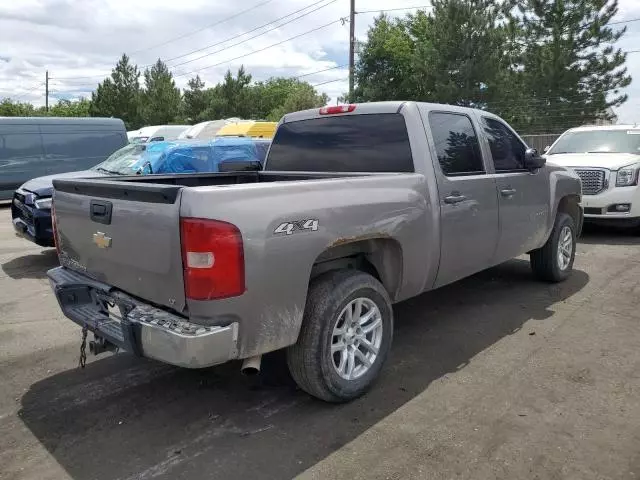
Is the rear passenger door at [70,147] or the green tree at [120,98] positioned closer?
the rear passenger door at [70,147]

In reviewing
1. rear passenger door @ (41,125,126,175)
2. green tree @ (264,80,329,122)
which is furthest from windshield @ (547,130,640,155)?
green tree @ (264,80,329,122)

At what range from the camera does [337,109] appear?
187 inches

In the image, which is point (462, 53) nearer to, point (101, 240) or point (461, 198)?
point (461, 198)

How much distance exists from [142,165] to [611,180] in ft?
25.3

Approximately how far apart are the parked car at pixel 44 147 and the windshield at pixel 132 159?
475 cm

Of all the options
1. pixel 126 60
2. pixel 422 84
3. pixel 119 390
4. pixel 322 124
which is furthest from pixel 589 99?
pixel 126 60

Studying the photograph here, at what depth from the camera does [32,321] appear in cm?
543

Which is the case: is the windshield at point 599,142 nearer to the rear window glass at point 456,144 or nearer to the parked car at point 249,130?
the rear window glass at point 456,144

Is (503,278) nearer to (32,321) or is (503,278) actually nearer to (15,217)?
(32,321)

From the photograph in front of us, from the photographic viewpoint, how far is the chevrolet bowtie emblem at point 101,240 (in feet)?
11.1

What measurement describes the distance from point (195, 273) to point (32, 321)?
11.2 ft

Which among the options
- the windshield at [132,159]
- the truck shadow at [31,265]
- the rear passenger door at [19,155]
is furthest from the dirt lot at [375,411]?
the rear passenger door at [19,155]

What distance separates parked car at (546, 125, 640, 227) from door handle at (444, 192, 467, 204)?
5551 millimetres

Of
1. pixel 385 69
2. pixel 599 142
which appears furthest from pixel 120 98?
pixel 599 142
